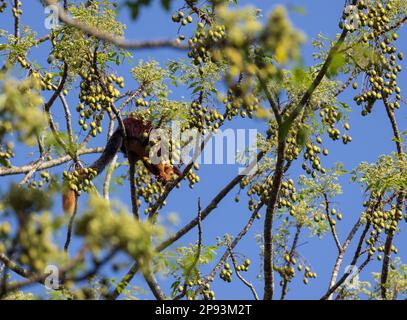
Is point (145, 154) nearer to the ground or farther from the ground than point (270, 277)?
farther from the ground

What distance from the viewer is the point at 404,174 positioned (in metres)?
9.12

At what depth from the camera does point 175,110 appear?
30.7 ft

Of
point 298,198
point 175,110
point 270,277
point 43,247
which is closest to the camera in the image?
point 43,247

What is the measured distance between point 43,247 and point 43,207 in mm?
219

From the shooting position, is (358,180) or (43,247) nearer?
(43,247)

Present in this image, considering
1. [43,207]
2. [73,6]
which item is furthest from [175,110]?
[43,207]
